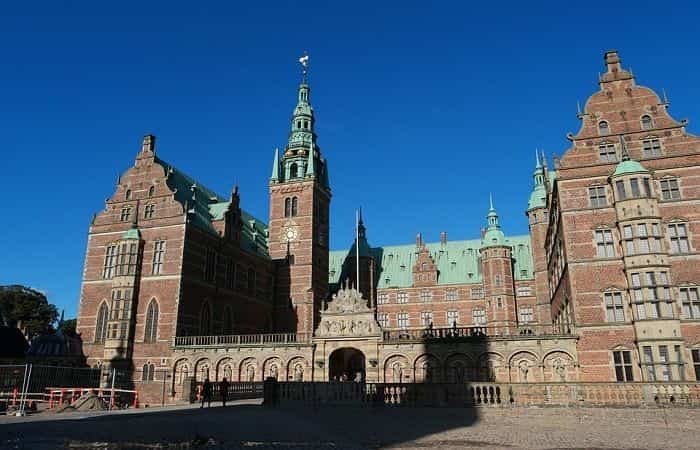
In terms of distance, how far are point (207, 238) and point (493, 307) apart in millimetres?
27328

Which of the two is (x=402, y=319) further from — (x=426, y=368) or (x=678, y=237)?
(x=678, y=237)

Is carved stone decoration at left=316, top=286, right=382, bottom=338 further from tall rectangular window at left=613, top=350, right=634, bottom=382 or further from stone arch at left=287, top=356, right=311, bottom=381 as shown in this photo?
tall rectangular window at left=613, top=350, right=634, bottom=382

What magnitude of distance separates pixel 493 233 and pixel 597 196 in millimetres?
22524

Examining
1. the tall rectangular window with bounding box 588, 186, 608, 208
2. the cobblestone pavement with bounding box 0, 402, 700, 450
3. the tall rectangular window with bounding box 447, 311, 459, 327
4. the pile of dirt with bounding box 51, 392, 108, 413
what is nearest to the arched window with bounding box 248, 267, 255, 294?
the tall rectangular window with bounding box 447, 311, 459, 327

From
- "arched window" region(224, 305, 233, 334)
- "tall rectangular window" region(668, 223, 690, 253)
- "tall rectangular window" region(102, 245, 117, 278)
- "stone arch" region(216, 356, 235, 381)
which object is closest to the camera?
"tall rectangular window" region(668, 223, 690, 253)

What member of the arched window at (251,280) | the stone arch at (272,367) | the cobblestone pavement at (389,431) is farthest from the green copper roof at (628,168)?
the arched window at (251,280)

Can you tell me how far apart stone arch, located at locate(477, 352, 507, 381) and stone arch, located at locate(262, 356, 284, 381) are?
13452mm

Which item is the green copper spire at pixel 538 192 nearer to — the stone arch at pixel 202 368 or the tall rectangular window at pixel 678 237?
the tall rectangular window at pixel 678 237

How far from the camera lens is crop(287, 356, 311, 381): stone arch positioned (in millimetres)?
35844

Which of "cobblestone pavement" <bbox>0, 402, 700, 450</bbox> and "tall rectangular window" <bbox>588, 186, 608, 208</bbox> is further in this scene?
"tall rectangular window" <bbox>588, 186, 608, 208</bbox>

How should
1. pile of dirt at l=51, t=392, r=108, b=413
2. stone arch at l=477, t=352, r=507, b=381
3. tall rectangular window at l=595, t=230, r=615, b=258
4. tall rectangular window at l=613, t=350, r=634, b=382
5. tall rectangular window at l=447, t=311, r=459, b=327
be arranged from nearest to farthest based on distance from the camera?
pile of dirt at l=51, t=392, r=108, b=413
tall rectangular window at l=613, t=350, r=634, b=382
tall rectangular window at l=595, t=230, r=615, b=258
stone arch at l=477, t=352, r=507, b=381
tall rectangular window at l=447, t=311, r=459, b=327

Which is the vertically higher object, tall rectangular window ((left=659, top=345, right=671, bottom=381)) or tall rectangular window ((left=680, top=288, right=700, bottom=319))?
tall rectangular window ((left=680, top=288, right=700, bottom=319))

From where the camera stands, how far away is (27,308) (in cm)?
6481

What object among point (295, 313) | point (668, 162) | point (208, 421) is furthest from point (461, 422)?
point (295, 313)
